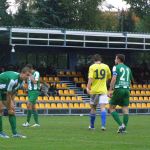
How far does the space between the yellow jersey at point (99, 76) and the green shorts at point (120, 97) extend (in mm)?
806

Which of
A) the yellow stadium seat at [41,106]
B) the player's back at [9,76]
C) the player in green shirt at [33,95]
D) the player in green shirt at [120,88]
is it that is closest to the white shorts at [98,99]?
the player in green shirt at [120,88]

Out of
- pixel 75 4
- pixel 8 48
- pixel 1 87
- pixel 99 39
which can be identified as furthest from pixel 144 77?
pixel 1 87

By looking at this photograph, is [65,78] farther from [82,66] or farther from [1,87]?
[1,87]

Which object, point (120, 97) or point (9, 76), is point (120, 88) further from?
point (9, 76)

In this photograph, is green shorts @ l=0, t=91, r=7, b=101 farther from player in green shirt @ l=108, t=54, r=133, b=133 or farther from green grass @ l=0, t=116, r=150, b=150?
player in green shirt @ l=108, t=54, r=133, b=133

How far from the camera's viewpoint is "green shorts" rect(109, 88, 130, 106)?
16.8 metres

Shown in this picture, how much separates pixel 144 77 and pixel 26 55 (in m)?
8.87

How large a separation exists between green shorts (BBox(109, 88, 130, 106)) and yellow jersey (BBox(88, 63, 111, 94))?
81 centimetres

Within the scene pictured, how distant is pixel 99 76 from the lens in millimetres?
17562

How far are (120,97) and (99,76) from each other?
1.10 metres

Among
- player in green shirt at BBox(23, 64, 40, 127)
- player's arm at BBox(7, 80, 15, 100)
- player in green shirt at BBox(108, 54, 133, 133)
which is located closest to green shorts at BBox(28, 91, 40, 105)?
player in green shirt at BBox(23, 64, 40, 127)

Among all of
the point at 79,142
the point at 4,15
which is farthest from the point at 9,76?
the point at 4,15

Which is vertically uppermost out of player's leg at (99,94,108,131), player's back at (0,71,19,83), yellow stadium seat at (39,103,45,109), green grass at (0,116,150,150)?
player's back at (0,71,19,83)

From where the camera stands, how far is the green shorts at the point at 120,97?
16.8 meters
